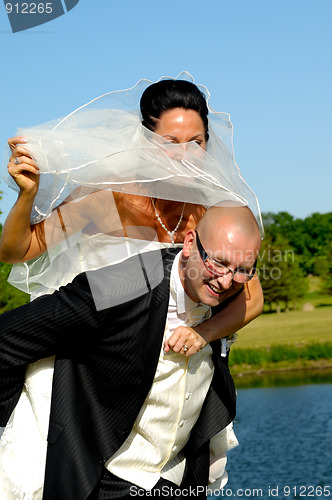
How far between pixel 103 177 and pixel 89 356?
79 centimetres

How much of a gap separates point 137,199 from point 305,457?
74.3 ft

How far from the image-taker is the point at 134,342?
2.72 m

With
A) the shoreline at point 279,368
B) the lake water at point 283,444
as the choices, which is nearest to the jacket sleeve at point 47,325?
the lake water at point 283,444

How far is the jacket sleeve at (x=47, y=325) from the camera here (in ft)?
8.61

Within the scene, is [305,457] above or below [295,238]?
above

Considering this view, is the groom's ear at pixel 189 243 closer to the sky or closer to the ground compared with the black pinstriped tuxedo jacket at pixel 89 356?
closer to the sky

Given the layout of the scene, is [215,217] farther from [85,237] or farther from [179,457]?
[179,457]

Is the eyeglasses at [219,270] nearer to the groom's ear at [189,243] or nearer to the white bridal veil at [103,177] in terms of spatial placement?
the groom's ear at [189,243]

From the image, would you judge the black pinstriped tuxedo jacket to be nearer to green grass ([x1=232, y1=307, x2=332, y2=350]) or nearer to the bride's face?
the bride's face

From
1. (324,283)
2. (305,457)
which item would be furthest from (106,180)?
(324,283)

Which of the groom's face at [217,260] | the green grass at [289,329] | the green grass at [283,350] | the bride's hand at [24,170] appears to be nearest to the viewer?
the groom's face at [217,260]

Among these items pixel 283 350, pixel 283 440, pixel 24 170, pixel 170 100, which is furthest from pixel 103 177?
pixel 283 350

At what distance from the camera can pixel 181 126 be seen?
3170 mm

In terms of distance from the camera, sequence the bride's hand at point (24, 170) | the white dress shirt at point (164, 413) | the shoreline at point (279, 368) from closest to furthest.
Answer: the bride's hand at point (24, 170) → the white dress shirt at point (164, 413) → the shoreline at point (279, 368)
